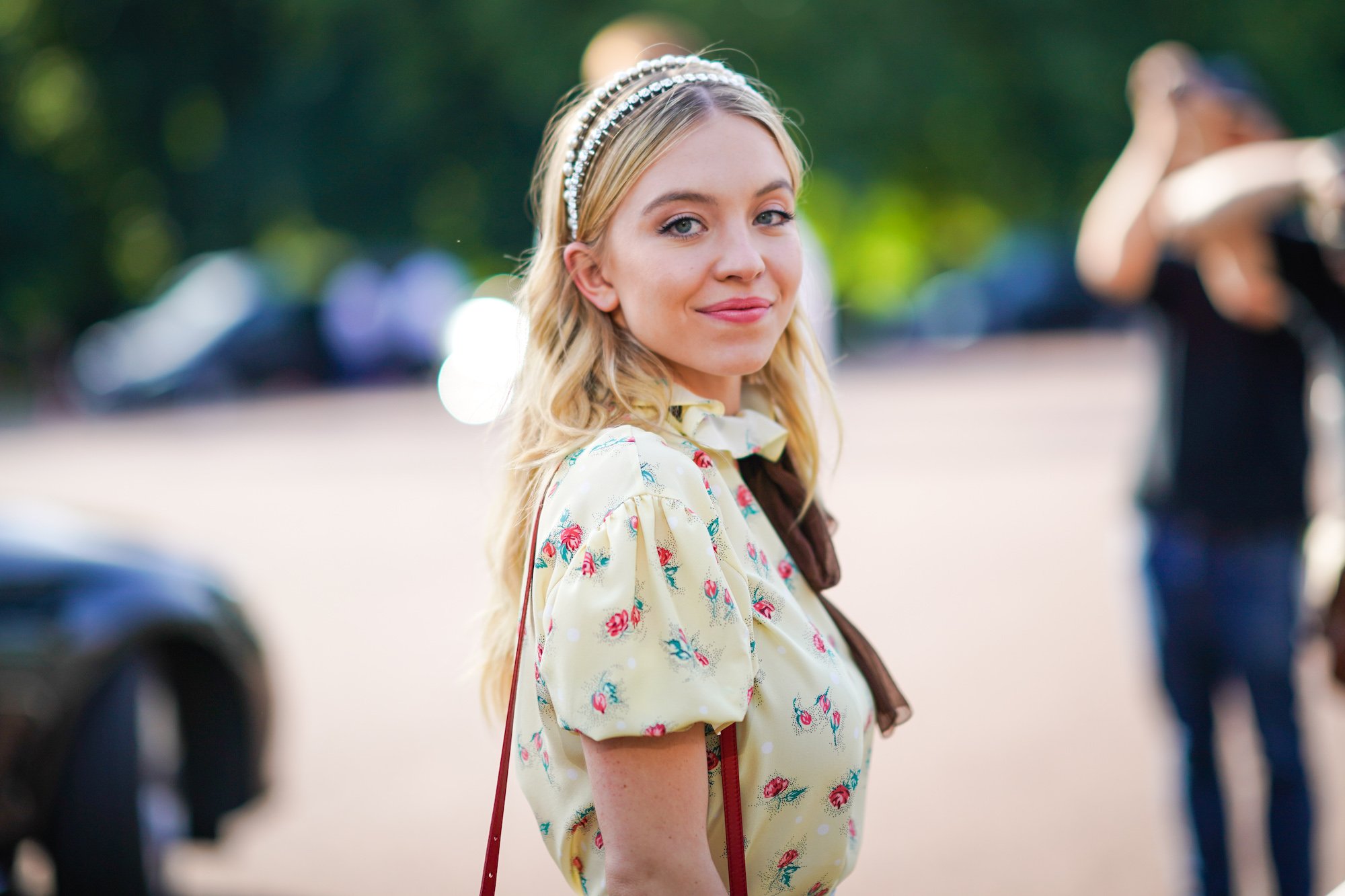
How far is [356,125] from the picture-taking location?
23.3 m

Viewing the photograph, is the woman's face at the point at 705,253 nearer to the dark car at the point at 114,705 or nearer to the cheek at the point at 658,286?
the cheek at the point at 658,286

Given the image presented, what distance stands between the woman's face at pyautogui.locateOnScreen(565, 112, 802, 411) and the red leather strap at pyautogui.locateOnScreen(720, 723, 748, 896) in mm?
529

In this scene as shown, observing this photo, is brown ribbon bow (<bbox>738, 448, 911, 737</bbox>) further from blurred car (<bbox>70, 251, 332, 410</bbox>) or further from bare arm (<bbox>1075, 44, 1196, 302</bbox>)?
blurred car (<bbox>70, 251, 332, 410</bbox>)

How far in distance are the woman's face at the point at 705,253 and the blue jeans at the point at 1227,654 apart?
213 centimetres

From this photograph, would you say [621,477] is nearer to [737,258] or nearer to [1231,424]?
[737,258]

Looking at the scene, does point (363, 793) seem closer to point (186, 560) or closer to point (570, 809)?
point (186, 560)

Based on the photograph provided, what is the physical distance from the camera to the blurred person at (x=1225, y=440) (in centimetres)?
334

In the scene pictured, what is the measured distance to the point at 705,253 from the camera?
1.78 meters

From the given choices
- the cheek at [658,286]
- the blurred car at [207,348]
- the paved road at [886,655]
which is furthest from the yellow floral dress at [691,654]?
the blurred car at [207,348]

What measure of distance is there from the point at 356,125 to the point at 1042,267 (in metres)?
14.0

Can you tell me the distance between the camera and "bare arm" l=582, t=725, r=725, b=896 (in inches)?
62.8

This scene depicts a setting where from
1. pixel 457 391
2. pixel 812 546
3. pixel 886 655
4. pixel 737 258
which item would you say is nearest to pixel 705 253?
pixel 737 258

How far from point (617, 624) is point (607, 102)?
0.79 m

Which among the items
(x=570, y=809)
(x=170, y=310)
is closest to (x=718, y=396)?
(x=570, y=809)
